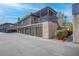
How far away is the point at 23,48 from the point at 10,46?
0.94 feet

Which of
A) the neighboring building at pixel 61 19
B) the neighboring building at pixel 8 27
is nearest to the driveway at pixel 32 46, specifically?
the neighboring building at pixel 8 27

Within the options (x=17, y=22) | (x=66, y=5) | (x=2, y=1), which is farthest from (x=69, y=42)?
(x=2, y=1)

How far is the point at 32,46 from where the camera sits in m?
3.37

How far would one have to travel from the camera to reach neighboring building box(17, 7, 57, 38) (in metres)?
3.54

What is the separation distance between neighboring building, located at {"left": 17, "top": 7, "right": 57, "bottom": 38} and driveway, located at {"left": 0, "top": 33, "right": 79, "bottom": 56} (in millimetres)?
141

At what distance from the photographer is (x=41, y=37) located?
3.57m

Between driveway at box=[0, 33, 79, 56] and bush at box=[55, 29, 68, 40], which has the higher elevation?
bush at box=[55, 29, 68, 40]

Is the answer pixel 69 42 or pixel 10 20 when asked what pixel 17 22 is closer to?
pixel 10 20

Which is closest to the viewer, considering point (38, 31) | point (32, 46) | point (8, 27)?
point (32, 46)

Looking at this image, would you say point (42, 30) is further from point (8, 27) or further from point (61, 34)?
point (8, 27)

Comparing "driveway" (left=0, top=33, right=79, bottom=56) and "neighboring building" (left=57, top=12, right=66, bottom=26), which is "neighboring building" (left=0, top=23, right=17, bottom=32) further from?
"neighboring building" (left=57, top=12, right=66, bottom=26)

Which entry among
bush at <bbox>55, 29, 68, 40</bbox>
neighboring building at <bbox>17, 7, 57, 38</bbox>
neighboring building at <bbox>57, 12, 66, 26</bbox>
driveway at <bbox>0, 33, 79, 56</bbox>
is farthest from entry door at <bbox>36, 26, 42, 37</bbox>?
neighboring building at <bbox>57, 12, 66, 26</bbox>

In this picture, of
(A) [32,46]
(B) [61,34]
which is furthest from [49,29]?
(A) [32,46]

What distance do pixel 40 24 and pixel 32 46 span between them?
23.3 inches
